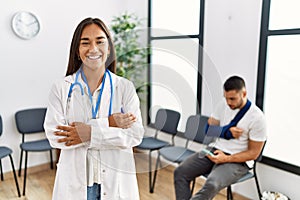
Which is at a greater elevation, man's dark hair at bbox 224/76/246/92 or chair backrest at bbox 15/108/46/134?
man's dark hair at bbox 224/76/246/92

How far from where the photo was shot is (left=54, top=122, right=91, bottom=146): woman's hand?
3.14ft

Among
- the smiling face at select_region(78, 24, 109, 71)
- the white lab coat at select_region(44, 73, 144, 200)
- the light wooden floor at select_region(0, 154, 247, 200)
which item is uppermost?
the smiling face at select_region(78, 24, 109, 71)

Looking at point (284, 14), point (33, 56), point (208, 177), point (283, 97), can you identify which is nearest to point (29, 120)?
point (33, 56)

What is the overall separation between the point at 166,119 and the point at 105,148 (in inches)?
10.0

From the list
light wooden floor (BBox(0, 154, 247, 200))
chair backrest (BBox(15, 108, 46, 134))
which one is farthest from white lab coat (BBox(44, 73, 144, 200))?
chair backrest (BBox(15, 108, 46, 134))

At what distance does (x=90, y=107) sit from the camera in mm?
977

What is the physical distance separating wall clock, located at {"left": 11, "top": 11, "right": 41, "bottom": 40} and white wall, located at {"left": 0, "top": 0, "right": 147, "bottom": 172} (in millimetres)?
46

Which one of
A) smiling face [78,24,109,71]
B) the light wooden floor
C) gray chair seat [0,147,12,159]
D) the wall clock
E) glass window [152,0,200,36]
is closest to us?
smiling face [78,24,109,71]

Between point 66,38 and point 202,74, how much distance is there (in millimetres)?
2479

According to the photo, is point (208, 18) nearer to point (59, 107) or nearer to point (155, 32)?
point (155, 32)

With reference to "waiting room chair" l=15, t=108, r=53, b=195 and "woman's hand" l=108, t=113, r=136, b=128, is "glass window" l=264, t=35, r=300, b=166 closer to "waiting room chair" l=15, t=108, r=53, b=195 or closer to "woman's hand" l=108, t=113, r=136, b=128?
"woman's hand" l=108, t=113, r=136, b=128

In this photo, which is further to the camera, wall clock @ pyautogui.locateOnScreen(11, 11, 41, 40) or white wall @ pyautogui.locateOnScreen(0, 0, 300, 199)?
wall clock @ pyautogui.locateOnScreen(11, 11, 41, 40)

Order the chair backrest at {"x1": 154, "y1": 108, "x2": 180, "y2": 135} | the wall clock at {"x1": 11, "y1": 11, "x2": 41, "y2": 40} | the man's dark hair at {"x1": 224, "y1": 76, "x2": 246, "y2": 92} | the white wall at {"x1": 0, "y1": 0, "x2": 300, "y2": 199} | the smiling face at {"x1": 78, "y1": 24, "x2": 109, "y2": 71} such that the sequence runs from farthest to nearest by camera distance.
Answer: the wall clock at {"x1": 11, "y1": 11, "x2": 41, "y2": 40} < the white wall at {"x1": 0, "y1": 0, "x2": 300, "y2": 199} < the man's dark hair at {"x1": 224, "y1": 76, "x2": 246, "y2": 92} < the chair backrest at {"x1": 154, "y1": 108, "x2": 180, "y2": 135} < the smiling face at {"x1": 78, "y1": 24, "x2": 109, "y2": 71}

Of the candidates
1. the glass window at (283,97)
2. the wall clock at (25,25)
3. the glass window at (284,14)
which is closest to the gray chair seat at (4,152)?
the wall clock at (25,25)
